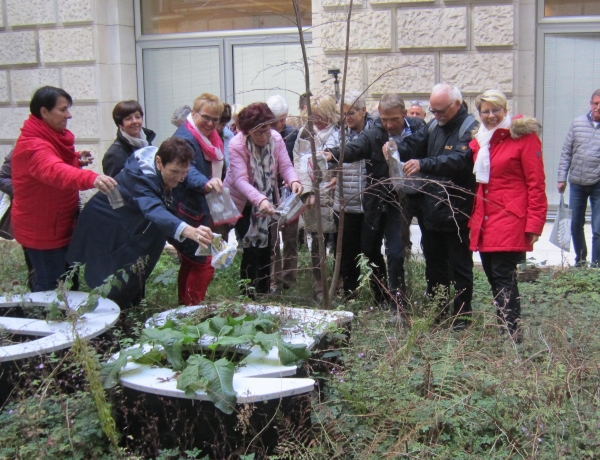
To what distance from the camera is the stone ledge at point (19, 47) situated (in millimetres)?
10688

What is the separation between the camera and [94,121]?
10.6 meters

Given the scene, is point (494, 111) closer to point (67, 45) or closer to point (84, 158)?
point (84, 158)

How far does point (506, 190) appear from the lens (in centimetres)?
514

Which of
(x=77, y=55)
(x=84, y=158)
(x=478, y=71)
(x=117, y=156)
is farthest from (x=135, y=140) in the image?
(x=77, y=55)

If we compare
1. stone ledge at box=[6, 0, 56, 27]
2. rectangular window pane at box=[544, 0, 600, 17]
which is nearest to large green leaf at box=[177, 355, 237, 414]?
rectangular window pane at box=[544, 0, 600, 17]

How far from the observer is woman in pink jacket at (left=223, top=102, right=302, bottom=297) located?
233 inches

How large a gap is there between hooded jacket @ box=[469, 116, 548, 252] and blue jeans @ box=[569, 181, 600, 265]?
101 inches

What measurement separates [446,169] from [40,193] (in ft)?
8.70

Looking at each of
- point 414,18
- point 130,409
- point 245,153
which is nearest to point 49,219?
point 245,153

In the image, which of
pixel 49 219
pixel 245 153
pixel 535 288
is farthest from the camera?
pixel 535 288

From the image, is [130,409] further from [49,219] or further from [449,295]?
[449,295]

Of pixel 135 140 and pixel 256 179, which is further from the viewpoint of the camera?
pixel 256 179

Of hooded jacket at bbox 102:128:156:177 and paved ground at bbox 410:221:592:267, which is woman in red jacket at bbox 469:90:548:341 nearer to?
hooded jacket at bbox 102:128:156:177

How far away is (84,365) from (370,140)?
2831mm
